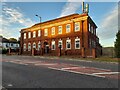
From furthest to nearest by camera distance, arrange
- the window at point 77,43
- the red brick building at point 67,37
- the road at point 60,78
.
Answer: the window at point 77,43, the red brick building at point 67,37, the road at point 60,78

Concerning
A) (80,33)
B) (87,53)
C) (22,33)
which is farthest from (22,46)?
(87,53)

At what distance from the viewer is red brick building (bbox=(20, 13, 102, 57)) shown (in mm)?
35000

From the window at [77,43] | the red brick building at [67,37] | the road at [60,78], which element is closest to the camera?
the road at [60,78]

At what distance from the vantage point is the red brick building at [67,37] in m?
35.0

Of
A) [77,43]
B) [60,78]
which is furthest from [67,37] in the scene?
[60,78]

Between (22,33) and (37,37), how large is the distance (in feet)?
29.9

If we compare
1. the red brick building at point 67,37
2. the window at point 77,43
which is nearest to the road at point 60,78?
the red brick building at point 67,37

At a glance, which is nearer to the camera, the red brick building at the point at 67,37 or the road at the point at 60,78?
the road at the point at 60,78

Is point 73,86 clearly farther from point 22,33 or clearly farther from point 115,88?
point 22,33

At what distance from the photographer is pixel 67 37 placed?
38.5m

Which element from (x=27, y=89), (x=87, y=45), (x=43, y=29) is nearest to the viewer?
(x=27, y=89)

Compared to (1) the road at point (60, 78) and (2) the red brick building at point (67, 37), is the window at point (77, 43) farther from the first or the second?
(1) the road at point (60, 78)

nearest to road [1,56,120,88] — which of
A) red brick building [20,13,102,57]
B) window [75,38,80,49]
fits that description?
red brick building [20,13,102,57]

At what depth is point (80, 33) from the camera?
3591 centimetres
